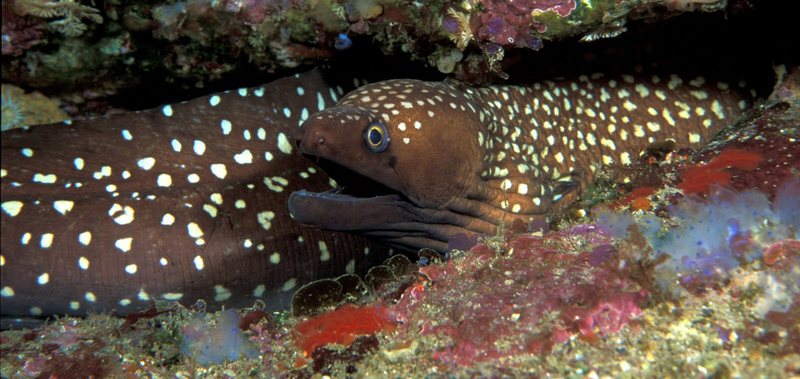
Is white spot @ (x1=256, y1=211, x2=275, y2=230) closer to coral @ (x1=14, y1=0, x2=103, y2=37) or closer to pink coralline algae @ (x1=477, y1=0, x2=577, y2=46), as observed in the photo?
coral @ (x1=14, y1=0, x2=103, y2=37)

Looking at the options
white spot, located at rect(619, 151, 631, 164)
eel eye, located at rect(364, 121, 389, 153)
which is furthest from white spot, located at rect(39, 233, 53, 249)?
white spot, located at rect(619, 151, 631, 164)

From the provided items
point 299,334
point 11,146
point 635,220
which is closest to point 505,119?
point 635,220

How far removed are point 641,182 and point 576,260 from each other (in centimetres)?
107

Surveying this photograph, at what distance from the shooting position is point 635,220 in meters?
2.54

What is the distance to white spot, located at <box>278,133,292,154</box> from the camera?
4160 millimetres

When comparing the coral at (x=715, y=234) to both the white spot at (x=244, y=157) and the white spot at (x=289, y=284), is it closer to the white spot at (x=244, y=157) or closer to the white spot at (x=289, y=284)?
the white spot at (x=289, y=284)

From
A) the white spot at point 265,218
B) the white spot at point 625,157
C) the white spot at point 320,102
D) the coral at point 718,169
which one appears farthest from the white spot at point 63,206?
the white spot at point 625,157

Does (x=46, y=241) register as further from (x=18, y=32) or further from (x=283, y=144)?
(x=283, y=144)

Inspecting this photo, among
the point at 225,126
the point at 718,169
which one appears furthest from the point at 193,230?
the point at 718,169

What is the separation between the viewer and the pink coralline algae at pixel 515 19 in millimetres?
3270

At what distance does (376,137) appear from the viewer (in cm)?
319

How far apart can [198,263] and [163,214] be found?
0.42 m

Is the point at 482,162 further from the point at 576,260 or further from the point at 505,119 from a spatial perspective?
the point at 576,260

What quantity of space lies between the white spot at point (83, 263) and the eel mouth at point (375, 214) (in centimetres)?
155
